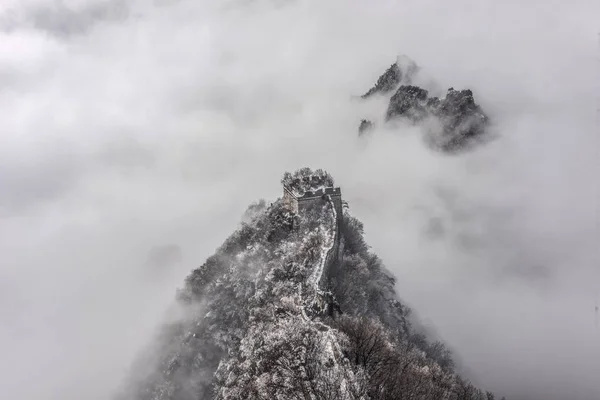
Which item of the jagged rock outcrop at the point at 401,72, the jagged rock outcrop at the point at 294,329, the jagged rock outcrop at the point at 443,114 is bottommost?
the jagged rock outcrop at the point at 294,329

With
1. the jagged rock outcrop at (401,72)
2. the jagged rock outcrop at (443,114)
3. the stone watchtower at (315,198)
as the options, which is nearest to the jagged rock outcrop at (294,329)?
the stone watchtower at (315,198)

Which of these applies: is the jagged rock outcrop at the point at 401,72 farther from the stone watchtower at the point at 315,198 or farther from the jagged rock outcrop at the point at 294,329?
the stone watchtower at the point at 315,198

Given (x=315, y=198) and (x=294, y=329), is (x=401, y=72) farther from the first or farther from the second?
(x=294, y=329)

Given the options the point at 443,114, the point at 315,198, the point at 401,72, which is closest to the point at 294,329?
the point at 315,198

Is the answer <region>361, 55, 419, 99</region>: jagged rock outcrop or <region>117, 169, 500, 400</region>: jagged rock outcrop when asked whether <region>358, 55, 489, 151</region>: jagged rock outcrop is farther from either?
<region>117, 169, 500, 400</region>: jagged rock outcrop

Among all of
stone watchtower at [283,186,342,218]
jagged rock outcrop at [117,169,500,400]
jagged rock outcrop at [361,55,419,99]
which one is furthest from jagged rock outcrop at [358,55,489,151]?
stone watchtower at [283,186,342,218]

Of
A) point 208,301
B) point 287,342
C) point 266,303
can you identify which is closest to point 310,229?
point 266,303
